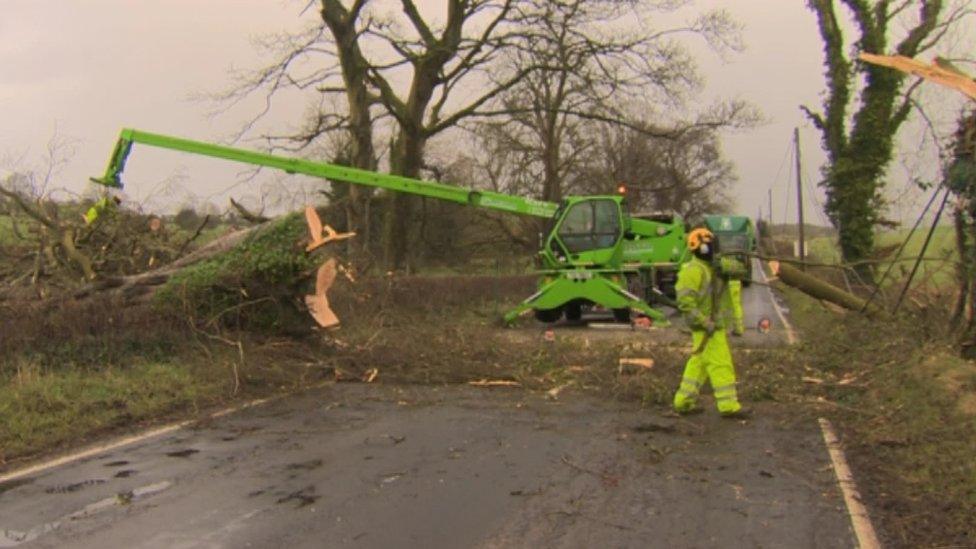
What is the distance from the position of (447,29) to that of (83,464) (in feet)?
74.2

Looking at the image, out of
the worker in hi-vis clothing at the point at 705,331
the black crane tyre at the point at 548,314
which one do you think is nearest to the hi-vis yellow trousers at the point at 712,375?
the worker in hi-vis clothing at the point at 705,331

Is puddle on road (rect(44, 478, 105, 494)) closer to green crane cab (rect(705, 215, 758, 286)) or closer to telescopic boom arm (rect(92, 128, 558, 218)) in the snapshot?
telescopic boom arm (rect(92, 128, 558, 218))

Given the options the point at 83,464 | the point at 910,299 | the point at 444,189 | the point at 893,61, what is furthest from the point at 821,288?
the point at 83,464

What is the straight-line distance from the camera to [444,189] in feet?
52.0

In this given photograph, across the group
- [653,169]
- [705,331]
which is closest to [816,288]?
[705,331]

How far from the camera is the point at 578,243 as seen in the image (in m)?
18.2

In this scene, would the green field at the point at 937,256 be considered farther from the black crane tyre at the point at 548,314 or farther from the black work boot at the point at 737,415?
the black crane tyre at the point at 548,314

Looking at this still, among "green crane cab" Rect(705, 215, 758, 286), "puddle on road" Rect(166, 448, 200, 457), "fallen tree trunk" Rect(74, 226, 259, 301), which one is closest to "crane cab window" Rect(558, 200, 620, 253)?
"fallen tree trunk" Rect(74, 226, 259, 301)

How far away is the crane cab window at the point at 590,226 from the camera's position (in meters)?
18.1

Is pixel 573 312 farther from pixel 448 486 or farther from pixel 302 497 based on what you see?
pixel 302 497

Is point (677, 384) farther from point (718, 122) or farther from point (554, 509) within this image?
point (718, 122)

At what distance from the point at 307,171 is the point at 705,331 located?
338 inches

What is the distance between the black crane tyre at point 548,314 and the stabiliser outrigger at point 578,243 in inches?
0.8

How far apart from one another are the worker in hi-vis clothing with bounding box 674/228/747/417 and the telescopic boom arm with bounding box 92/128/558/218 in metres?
7.42
